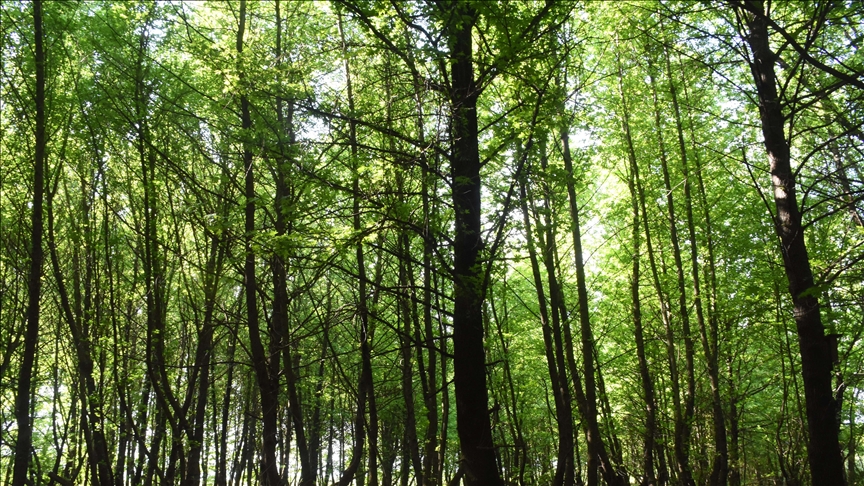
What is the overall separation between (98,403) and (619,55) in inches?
363

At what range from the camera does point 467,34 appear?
459cm

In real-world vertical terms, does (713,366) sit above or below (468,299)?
below

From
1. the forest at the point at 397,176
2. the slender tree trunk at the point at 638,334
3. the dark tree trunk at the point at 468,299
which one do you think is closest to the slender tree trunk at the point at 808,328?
the forest at the point at 397,176

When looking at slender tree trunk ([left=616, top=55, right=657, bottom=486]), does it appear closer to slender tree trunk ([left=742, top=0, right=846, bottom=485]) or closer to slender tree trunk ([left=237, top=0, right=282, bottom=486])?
slender tree trunk ([left=742, top=0, right=846, bottom=485])

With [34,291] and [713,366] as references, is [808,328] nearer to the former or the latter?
[713,366]

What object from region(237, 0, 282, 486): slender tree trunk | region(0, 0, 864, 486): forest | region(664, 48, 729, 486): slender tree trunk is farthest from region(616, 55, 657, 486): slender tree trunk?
region(237, 0, 282, 486): slender tree trunk

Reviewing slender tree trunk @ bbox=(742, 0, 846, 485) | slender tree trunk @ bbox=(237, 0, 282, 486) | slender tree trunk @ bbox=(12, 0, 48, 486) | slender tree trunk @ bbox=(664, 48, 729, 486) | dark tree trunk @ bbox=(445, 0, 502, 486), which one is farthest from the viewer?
slender tree trunk @ bbox=(664, 48, 729, 486)

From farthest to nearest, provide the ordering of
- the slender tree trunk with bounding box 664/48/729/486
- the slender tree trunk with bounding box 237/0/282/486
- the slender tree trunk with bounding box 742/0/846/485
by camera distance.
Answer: the slender tree trunk with bounding box 664/48/729/486, the slender tree trunk with bounding box 237/0/282/486, the slender tree trunk with bounding box 742/0/846/485

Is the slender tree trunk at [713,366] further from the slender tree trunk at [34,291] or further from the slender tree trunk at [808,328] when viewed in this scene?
the slender tree trunk at [34,291]

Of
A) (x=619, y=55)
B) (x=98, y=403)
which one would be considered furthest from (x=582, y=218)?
(x=98, y=403)

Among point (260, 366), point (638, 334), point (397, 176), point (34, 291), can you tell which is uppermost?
point (397, 176)

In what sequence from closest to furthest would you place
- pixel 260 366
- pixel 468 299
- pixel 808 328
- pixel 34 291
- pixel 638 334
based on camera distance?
pixel 468 299
pixel 808 328
pixel 34 291
pixel 260 366
pixel 638 334

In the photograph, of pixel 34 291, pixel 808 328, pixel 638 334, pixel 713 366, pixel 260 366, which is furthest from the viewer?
pixel 638 334

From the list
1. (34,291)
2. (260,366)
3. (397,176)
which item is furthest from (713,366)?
(34,291)
